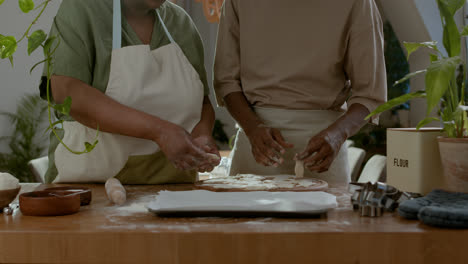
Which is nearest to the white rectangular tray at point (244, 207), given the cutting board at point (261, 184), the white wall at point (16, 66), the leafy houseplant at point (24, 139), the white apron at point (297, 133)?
the cutting board at point (261, 184)

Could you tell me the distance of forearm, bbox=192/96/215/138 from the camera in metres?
1.65

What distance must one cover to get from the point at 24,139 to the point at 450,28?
14.9ft

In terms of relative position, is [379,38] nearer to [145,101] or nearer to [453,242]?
[145,101]

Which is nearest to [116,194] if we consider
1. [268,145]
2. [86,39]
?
[86,39]

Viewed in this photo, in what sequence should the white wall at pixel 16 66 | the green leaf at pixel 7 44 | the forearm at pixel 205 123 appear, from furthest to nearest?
1. the white wall at pixel 16 66
2. the forearm at pixel 205 123
3. the green leaf at pixel 7 44

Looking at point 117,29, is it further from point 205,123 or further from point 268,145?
point 268,145

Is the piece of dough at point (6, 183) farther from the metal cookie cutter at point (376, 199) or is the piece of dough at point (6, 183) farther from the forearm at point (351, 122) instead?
the forearm at point (351, 122)

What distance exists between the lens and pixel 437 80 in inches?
43.0

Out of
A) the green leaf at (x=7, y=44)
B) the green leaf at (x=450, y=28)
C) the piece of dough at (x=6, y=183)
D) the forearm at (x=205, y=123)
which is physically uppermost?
the green leaf at (x=450, y=28)

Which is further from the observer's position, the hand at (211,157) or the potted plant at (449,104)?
the hand at (211,157)

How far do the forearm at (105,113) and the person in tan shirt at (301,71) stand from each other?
50cm

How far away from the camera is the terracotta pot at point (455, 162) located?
46.1 inches

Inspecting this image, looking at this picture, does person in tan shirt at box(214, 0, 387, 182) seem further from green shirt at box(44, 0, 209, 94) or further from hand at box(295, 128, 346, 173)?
green shirt at box(44, 0, 209, 94)

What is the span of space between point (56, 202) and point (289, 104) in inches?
40.5
